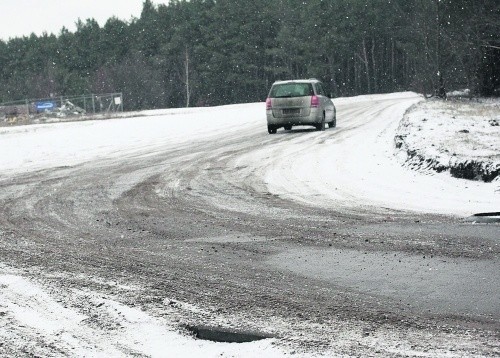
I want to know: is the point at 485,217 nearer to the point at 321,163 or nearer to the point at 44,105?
the point at 321,163

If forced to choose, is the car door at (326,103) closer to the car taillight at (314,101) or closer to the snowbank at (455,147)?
the car taillight at (314,101)

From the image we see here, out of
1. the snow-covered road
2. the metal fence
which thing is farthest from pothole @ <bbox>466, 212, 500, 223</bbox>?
the metal fence

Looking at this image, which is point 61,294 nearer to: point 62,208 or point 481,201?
point 62,208

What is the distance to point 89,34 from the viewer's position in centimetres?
11525

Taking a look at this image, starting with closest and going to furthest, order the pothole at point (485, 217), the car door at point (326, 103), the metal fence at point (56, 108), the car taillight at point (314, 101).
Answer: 1. the pothole at point (485, 217)
2. the car taillight at point (314, 101)
3. the car door at point (326, 103)
4. the metal fence at point (56, 108)

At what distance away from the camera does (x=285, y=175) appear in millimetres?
11688

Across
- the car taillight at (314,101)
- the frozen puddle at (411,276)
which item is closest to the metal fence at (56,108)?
the car taillight at (314,101)

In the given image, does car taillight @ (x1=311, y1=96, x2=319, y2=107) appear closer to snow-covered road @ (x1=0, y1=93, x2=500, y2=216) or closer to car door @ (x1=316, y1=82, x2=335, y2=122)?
car door @ (x1=316, y1=82, x2=335, y2=122)

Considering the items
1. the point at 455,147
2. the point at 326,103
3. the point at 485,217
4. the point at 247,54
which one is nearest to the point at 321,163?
the point at 455,147

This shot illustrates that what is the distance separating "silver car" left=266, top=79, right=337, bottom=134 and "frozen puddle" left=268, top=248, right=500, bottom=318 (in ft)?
55.1

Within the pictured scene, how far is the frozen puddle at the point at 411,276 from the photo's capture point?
13.8 feet

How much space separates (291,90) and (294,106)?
59 cm

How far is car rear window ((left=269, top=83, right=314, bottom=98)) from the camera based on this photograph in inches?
890

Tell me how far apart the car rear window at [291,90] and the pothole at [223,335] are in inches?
754
